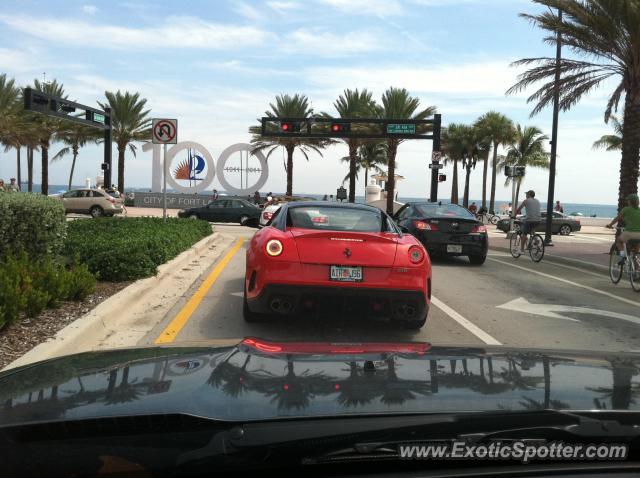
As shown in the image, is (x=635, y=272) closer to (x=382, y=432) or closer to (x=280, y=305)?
(x=280, y=305)

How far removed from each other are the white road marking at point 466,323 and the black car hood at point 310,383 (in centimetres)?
352

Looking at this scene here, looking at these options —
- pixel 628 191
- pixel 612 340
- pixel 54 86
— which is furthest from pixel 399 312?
pixel 54 86

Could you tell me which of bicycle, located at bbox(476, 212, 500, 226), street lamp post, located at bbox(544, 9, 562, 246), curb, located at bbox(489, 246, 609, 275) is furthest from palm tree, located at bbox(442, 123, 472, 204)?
curb, located at bbox(489, 246, 609, 275)

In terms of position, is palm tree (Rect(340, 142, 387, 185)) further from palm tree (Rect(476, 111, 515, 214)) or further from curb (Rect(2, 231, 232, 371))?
curb (Rect(2, 231, 232, 371))

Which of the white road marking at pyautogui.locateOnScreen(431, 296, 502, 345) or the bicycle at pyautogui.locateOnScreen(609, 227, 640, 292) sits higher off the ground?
the bicycle at pyautogui.locateOnScreen(609, 227, 640, 292)

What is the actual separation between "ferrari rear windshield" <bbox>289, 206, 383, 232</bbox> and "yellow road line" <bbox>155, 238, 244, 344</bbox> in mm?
1744

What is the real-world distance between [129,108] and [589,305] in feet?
154

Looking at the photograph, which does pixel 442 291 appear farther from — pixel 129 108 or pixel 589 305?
pixel 129 108

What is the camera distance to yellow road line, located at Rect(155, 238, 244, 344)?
6.41 metres

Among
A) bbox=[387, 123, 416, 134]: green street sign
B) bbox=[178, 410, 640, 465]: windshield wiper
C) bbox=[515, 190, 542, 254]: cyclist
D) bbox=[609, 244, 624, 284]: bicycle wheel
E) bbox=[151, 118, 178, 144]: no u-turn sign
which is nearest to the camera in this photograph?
bbox=[178, 410, 640, 465]: windshield wiper

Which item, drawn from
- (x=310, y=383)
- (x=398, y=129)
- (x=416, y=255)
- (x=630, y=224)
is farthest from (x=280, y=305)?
(x=398, y=129)

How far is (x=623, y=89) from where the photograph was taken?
781 inches

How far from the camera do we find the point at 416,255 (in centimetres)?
648

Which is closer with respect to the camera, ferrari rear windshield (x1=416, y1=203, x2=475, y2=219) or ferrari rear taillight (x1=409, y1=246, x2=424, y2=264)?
ferrari rear taillight (x1=409, y1=246, x2=424, y2=264)
